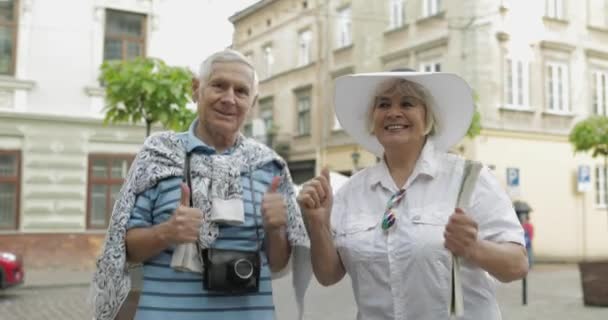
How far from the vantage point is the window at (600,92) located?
2280 centimetres

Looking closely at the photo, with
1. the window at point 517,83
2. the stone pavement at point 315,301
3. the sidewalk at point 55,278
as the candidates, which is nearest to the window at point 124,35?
the sidewalk at point 55,278

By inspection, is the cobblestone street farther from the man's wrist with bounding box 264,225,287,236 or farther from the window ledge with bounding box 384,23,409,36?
the window ledge with bounding box 384,23,409,36

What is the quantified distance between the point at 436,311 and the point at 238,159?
3.13 feet

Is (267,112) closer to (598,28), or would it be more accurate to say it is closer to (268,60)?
(268,60)

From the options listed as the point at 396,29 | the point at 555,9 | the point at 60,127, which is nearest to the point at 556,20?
the point at 555,9

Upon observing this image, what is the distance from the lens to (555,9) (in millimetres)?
22078

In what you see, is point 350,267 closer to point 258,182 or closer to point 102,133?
point 258,182

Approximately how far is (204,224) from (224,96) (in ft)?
1.65

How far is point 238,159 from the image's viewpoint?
2.65m

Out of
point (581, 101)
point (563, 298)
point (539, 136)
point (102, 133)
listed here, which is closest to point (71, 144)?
point (102, 133)

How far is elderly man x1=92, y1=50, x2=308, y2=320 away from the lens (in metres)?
2.47

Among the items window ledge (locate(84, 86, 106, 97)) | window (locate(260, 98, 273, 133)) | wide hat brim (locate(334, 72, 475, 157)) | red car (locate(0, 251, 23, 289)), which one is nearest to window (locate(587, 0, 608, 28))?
window (locate(260, 98, 273, 133))

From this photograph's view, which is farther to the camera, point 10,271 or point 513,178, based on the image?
point 513,178

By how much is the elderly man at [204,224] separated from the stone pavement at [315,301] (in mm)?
5042
